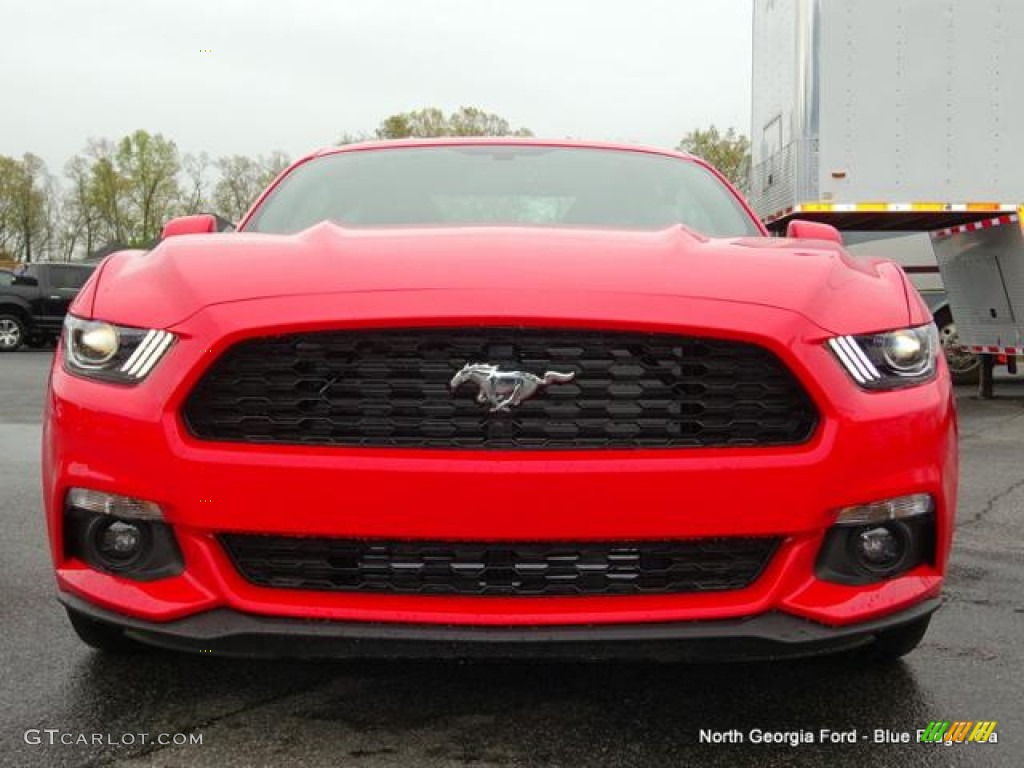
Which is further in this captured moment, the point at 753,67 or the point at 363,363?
the point at 753,67

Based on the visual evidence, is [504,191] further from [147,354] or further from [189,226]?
[147,354]

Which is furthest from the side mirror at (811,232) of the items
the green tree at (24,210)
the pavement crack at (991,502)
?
the green tree at (24,210)

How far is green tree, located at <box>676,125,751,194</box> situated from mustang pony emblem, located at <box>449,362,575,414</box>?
5111 centimetres

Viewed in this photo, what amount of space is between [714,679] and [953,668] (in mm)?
652

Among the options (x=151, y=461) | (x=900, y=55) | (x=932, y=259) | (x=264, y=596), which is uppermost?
(x=900, y=55)

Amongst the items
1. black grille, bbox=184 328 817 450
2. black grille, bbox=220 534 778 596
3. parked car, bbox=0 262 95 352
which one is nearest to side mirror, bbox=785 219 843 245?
black grille, bbox=184 328 817 450

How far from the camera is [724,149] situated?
54.1 metres

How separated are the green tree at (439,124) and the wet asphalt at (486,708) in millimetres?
63719

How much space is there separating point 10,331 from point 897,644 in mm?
21717

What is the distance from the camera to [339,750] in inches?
87.1

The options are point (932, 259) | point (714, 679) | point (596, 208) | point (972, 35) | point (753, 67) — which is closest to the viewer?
point (714, 679)

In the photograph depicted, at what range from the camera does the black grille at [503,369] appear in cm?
213

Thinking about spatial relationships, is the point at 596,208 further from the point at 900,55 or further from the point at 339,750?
the point at 900,55

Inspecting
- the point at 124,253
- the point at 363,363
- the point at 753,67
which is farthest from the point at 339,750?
the point at 753,67
